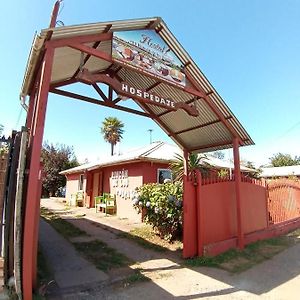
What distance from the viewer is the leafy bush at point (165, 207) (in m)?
8.06

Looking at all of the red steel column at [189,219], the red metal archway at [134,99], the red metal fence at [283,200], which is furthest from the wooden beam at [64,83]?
the red metal fence at [283,200]

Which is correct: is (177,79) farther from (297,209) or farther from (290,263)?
(297,209)

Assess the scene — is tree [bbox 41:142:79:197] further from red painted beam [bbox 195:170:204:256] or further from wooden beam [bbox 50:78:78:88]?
red painted beam [bbox 195:170:204:256]

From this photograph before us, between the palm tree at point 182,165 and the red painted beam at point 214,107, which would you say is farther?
the palm tree at point 182,165

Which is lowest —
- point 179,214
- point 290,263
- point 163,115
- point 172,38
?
point 290,263

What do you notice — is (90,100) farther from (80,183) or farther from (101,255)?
(80,183)

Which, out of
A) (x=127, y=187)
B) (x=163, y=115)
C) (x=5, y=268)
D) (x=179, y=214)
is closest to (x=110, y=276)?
(x=5, y=268)

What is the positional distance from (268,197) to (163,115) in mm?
4923

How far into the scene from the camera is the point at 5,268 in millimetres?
4355

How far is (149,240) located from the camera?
887cm

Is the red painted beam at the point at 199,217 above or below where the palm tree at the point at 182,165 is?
below

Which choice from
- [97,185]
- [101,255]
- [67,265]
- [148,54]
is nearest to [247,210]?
[101,255]

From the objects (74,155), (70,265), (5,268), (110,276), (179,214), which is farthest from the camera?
(74,155)

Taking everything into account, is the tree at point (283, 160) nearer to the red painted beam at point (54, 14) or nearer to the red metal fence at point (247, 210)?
the red metal fence at point (247, 210)
